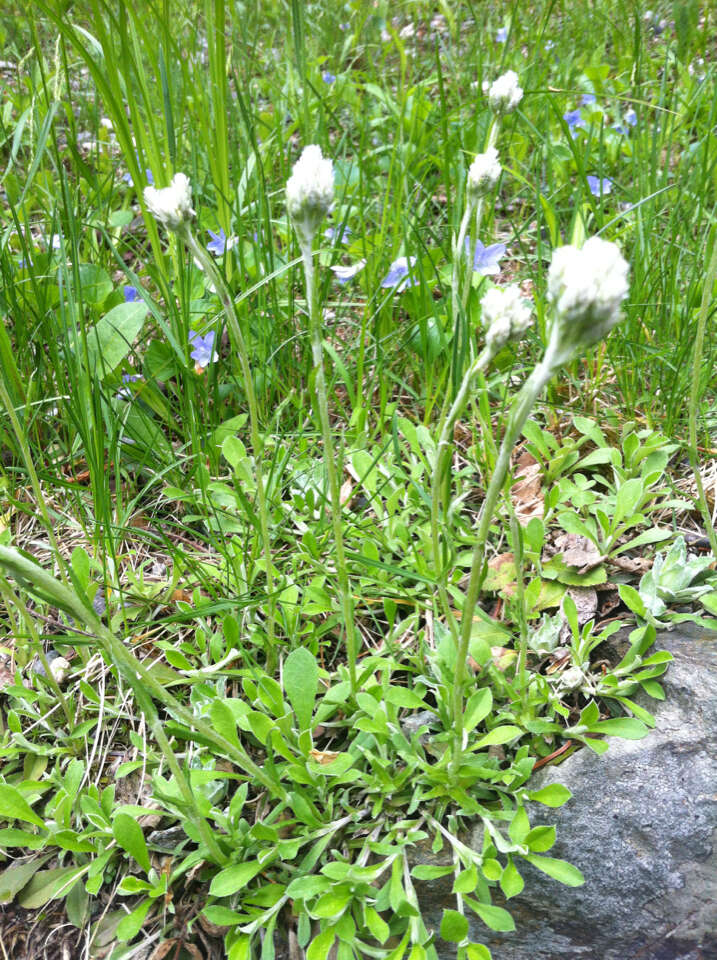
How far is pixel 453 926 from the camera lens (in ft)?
3.84

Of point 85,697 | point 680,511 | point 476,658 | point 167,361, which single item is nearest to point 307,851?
point 476,658

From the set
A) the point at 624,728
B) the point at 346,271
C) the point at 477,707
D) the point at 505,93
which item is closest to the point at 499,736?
the point at 477,707

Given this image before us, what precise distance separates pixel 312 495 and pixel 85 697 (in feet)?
2.27

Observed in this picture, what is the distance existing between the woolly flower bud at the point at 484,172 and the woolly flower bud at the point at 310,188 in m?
0.36

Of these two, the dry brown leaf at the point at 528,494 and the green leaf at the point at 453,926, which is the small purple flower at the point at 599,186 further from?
the green leaf at the point at 453,926

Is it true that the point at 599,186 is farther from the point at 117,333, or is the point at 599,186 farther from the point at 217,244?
the point at 117,333

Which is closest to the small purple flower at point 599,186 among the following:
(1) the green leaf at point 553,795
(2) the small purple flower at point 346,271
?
(2) the small purple flower at point 346,271

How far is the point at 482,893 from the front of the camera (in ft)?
4.07

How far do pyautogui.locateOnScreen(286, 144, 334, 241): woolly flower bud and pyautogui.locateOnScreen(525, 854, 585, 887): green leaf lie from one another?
1.08 metres

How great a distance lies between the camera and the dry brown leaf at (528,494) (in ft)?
6.33

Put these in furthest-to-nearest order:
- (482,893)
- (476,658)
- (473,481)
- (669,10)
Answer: (669,10), (473,481), (476,658), (482,893)

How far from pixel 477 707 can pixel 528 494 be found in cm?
76

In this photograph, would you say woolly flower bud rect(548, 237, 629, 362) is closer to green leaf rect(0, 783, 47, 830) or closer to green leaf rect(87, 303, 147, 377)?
green leaf rect(0, 783, 47, 830)

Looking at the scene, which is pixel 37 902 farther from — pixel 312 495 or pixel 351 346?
pixel 351 346
